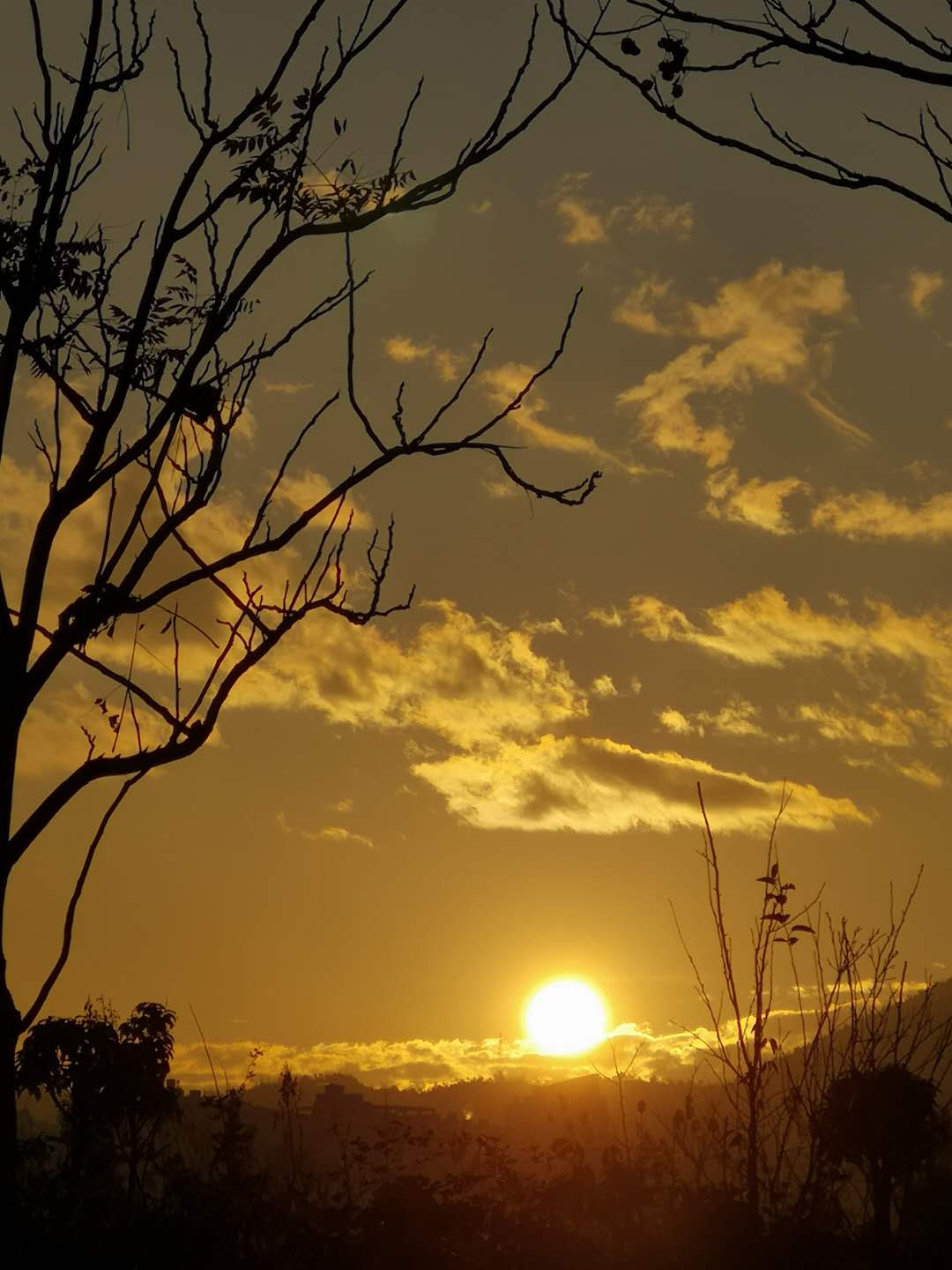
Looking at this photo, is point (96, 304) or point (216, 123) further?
point (96, 304)

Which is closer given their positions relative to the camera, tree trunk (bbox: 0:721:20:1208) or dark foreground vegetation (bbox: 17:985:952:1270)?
tree trunk (bbox: 0:721:20:1208)

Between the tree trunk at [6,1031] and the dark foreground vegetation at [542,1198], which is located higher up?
the tree trunk at [6,1031]

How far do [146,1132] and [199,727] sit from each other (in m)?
19.5

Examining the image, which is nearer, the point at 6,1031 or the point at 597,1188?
the point at 6,1031

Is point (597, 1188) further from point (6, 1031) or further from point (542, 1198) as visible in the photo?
point (6, 1031)

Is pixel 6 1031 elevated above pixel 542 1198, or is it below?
above

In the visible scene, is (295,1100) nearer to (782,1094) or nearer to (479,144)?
(782,1094)

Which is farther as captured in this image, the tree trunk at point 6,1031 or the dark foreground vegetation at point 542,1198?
the dark foreground vegetation at point 542,1198

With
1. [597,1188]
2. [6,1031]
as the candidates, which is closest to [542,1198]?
[597,1188]

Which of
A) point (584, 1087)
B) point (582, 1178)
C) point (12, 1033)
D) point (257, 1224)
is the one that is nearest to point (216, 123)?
point (12, 1033)

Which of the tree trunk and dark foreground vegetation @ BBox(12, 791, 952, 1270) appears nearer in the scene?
the tree trunk

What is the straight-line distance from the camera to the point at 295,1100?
14391mm

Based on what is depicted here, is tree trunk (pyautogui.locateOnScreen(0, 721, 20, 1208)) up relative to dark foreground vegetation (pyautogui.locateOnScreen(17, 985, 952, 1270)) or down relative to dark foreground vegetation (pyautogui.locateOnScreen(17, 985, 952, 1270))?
up

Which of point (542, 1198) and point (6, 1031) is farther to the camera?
point (542, 1198)
